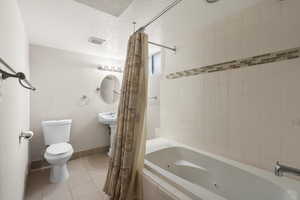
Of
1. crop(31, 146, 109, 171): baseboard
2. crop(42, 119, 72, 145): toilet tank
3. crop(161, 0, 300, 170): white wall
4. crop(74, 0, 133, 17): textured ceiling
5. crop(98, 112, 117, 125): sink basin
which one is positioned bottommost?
crop(31, 146, 109, 171): baseboard

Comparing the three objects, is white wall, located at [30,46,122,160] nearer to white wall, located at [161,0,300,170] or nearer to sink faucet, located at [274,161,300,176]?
white wall, located at [161,0,300,170]

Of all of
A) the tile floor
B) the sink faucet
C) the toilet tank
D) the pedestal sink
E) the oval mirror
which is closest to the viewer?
the sink faucet

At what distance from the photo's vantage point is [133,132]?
4.30 feet

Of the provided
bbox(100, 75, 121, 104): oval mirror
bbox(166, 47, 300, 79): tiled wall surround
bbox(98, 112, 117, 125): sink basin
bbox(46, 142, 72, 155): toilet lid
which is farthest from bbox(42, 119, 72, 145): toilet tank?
bbox(166, 47, 300, 79): tiled wall surround

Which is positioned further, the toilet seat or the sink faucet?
the toilet seat

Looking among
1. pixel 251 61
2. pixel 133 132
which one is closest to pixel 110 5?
pixel 133 132

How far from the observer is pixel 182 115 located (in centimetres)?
175

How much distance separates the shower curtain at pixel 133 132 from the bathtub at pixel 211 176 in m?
0.17

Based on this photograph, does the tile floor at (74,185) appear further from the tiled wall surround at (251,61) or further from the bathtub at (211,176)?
the tiled wall surround at (251,61)

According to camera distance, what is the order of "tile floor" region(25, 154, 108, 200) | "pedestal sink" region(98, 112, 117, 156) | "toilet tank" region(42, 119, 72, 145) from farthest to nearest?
"pedestal sink" region(98, 112, 117, 156) < "toilet tank" region(42, 119, 72, 145) < "tile floor" region(25, 154, 108, 200)

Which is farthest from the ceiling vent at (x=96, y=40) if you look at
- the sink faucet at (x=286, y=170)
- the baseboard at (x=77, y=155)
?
the sink faucet at (x=286, y=170)

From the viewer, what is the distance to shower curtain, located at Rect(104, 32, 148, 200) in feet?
4.18

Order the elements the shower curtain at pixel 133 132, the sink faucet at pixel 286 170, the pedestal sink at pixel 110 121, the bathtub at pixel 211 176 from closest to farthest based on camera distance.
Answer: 1. the sink faucet at pixel 286 170
2. the bathtub at pixel 211 176
3. the shower curtain at pixel 133 132
4. the pedestal sink at pixel 110 121

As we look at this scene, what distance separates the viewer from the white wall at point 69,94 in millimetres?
2293
